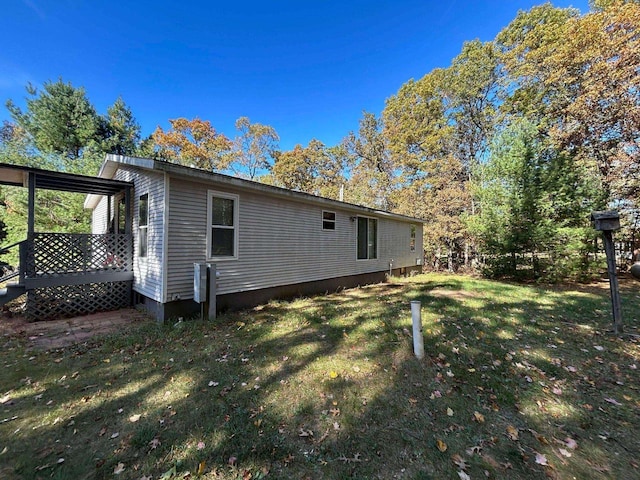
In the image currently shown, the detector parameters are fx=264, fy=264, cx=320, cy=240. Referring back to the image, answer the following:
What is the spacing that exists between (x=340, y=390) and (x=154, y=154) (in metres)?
21.6

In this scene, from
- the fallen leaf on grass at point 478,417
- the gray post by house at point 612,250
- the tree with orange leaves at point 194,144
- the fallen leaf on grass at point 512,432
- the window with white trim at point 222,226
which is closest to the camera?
the fallen leaf on grass at point 512,432

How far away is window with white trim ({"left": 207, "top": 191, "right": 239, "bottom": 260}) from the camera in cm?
548

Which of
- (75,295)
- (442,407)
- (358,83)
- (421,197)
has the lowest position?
(442,407)

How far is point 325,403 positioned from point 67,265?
6.18 m

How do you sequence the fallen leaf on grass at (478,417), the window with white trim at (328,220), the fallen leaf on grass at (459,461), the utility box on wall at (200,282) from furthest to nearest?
the window with white trim at (328,220)
the utility box on wall at (200,282)
the fallen leaf on grass at (478,417)
the fallen leaf on grass at (459,461)

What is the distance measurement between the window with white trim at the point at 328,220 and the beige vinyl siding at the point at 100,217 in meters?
7.03

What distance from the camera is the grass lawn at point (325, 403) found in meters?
1.96

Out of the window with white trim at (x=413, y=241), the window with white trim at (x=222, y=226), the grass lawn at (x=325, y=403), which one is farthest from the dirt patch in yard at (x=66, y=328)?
the window with white trim at (x=413, y=241)

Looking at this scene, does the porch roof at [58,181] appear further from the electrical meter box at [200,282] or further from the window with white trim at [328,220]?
the window with white trim at [328,220]

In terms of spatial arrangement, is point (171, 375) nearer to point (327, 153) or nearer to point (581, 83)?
point (581, 83)

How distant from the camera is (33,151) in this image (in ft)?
43.4

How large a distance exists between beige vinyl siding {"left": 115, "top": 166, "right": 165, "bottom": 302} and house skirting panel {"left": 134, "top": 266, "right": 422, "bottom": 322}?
238mm

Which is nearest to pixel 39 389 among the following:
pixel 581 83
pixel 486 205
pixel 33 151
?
pixel 486 205

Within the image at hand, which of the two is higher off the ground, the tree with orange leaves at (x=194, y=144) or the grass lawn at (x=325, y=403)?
the tree with orange leaves at (x=194, y=144)
